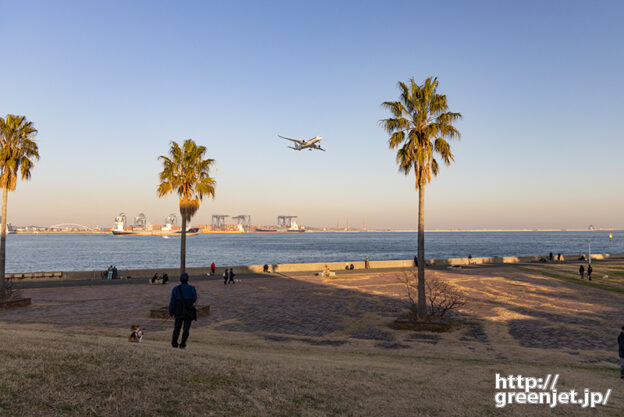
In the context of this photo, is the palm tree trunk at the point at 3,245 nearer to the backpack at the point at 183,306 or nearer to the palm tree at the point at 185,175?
the palm tree at the point at 185,175

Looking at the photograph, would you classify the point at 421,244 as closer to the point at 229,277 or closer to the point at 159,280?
the point at 229,277

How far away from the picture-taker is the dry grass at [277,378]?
6.21 metres

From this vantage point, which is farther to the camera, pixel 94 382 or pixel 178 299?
pixel 178 299

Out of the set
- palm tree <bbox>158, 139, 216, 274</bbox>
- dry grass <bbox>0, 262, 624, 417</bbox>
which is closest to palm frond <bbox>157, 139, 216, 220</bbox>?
palm tree <bbox>158, 139, 216, 274</bbox>

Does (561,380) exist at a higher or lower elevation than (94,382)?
lower

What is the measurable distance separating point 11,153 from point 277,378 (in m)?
22.6

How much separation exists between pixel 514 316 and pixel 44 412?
20.1 meters

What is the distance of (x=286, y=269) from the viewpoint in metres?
45.2

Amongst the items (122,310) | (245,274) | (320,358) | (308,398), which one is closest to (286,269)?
(245,274)

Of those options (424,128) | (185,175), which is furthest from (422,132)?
(185,175)

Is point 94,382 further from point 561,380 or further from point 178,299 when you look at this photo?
point 561,380

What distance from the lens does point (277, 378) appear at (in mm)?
8070

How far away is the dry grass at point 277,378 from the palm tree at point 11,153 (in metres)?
14.8

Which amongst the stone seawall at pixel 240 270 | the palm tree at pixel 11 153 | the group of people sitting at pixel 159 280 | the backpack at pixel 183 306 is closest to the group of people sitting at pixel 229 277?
the group of people sitting at pixel 159 280
